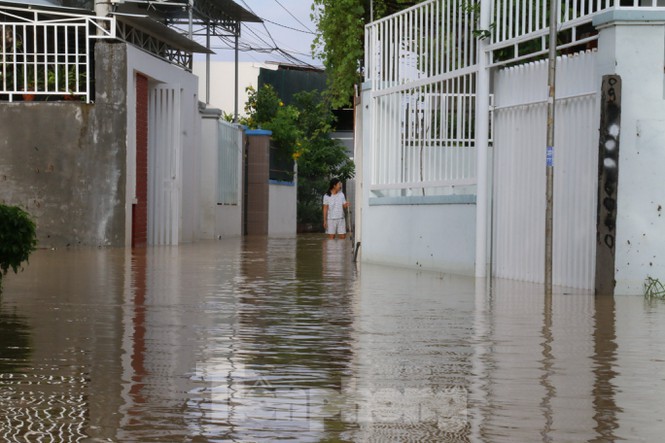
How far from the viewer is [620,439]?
6191mm

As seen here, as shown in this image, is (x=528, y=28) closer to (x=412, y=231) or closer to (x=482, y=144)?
(x=482, y=144)

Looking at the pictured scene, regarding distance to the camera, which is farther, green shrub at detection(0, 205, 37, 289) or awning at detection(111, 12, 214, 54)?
awning at detection(111, 12, 214, 54)

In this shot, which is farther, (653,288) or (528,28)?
(528,28)

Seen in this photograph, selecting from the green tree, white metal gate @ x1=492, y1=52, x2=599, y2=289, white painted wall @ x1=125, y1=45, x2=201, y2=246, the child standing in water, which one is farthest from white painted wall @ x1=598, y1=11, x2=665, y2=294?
the green tree

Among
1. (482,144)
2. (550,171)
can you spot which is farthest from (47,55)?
(550,171)

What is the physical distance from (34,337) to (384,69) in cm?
1364

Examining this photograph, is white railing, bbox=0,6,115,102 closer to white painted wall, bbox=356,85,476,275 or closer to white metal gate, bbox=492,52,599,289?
white painted wall, bbox=356,85,476,275

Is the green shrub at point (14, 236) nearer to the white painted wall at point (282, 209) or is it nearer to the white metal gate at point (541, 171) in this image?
the white metal gate at point (541, 171)

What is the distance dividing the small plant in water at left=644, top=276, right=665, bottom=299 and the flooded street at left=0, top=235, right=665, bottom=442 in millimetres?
227

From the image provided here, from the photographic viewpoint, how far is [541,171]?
17016mm

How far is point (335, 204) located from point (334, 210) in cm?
50

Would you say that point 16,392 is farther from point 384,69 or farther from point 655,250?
point 384,69

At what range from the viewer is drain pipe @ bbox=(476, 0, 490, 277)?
18.5m

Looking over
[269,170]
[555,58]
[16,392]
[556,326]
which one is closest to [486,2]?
[555,58]
